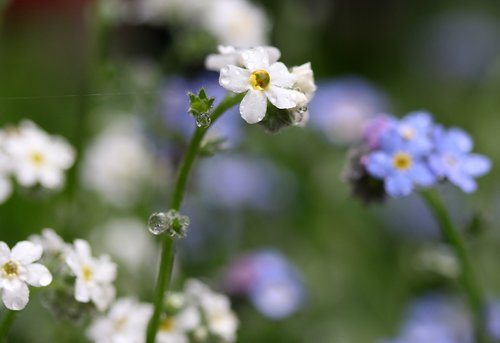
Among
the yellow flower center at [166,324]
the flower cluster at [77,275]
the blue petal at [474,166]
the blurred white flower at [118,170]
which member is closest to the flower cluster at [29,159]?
the flower cluster at [77,275]

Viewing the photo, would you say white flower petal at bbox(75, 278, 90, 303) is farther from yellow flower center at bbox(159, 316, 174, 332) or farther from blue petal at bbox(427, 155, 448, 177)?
blue petal at bbox(427, 155, 448, 177)

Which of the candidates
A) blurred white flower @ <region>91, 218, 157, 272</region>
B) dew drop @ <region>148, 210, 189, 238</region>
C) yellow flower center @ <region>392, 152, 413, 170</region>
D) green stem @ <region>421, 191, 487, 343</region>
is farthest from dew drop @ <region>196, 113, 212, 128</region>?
blurred white flower @ <region>91, 218, 157, 272</region>

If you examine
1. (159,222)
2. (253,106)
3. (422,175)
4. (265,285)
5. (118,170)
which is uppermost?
(118,170)

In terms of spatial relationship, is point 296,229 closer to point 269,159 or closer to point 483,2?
point 269,159

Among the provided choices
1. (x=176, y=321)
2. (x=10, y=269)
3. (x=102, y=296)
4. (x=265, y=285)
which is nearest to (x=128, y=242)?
(x=265, y=285)

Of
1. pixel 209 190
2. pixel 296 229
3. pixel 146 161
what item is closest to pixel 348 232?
pixel 296 229

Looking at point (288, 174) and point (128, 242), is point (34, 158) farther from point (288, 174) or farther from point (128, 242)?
point (288, 174)
